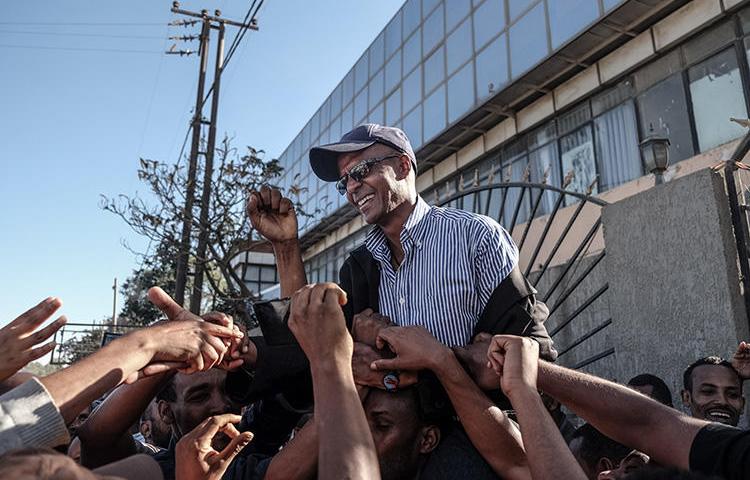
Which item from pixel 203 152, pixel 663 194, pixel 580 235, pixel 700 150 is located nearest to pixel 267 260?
pixel 203 152

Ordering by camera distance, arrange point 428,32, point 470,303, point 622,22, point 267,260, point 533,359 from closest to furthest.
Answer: point 533,359
point 470,303
point 622,22
point 428,32
point 267,260

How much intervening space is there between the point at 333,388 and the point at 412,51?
15.2 metres

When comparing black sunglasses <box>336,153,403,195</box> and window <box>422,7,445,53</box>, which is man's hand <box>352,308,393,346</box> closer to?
black sunglasses <box>336,153,403,195</box>

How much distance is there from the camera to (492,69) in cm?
1259

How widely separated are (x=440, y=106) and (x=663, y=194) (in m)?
10.6

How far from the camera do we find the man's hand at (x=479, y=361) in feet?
6.41

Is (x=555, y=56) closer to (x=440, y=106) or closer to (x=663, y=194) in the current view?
(x=440, y=106)

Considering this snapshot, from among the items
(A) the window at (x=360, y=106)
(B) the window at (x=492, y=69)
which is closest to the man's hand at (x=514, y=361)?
(B) the window at (x=492, y=69)

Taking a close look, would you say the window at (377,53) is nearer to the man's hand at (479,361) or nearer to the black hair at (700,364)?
the black hair at (700,364)

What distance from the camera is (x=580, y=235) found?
431 inches

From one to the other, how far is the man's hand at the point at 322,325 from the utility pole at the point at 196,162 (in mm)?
8714

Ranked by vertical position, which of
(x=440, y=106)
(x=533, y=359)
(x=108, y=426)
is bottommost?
(x=108, y=426)

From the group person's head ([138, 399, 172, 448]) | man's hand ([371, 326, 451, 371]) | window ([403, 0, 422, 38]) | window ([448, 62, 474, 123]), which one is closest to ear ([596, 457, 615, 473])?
man's hand ([371, 326, 451, 371])

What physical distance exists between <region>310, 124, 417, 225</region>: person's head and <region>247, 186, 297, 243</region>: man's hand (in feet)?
1.06
